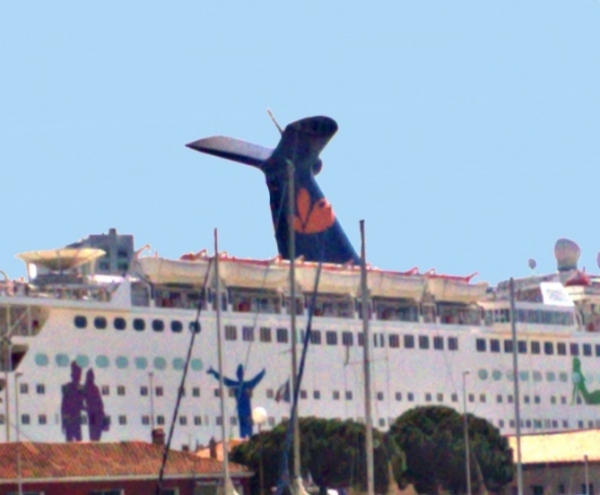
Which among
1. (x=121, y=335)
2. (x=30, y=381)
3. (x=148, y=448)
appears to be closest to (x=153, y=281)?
(x=121, y=335)

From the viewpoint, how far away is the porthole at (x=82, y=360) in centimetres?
6166

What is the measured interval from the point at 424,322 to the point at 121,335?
46.5ft

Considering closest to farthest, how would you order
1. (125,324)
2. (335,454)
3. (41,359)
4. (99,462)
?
(99,462)
(335,454)
(41,359)
(125,324)

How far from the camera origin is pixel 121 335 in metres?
63.2

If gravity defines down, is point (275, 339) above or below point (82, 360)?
above

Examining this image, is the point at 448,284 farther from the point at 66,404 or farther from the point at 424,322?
the point at 66,404

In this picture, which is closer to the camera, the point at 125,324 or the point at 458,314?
the point at 125,324

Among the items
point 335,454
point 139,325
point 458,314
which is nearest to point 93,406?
point 139,325

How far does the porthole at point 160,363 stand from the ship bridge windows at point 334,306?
24.2 feet

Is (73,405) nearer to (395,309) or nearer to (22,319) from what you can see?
(22,319)

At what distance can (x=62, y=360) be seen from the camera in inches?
2414

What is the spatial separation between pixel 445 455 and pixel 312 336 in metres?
11.5

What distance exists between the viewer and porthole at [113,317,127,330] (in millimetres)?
63100

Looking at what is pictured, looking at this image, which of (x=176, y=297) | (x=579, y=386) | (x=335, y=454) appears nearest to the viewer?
(x=335, y=454)
